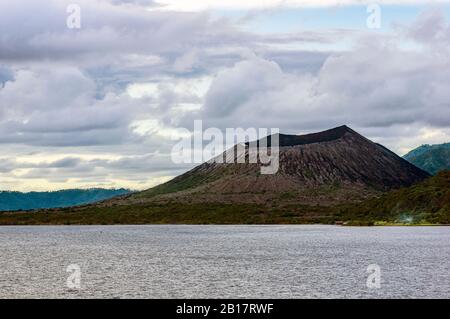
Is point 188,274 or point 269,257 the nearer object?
point 188,274

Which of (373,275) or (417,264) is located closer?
(373,275)

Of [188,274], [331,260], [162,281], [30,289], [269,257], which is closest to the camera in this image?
[30,289]

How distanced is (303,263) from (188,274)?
31673 millimetres
